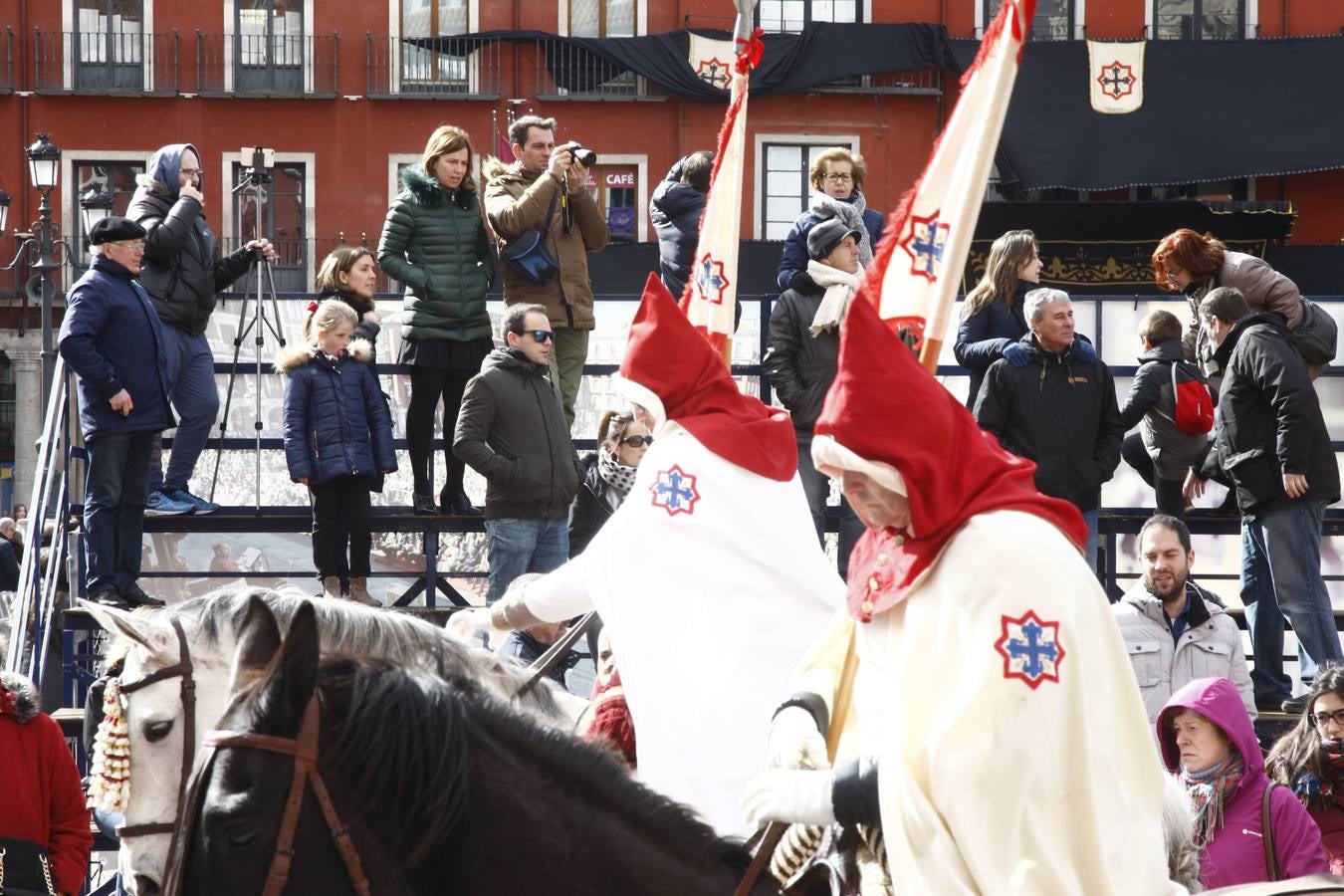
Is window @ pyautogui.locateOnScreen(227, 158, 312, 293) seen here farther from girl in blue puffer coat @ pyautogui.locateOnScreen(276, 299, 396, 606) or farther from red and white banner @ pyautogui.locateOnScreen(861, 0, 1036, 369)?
red and white banner @ pyautogui.locateOnScreen(861, 0, 1036, 369)

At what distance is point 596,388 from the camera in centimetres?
1198

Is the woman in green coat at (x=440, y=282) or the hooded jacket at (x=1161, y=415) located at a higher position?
the woman in green coat at (x=440, y=282)

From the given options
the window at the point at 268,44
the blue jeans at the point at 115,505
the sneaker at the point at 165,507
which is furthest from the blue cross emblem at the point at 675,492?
the window at the point at 268,44

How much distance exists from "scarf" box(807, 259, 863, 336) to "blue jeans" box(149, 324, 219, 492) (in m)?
3.44

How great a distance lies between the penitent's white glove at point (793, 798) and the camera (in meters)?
3.32

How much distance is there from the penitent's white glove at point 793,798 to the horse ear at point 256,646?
3.17 feet

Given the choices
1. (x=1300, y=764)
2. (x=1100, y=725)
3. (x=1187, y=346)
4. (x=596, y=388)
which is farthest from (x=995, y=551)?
(x=596, y=388)

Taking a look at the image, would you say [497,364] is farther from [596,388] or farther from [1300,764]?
[1300,764]

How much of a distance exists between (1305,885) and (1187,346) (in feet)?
23.7

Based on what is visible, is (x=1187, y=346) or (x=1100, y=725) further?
(x=1187, y=346)

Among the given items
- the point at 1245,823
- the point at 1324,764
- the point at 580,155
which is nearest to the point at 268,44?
the point at 580,155

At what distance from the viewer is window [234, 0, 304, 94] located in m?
30.9

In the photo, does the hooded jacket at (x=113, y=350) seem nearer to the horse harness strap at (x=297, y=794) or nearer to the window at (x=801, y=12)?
the horse harness strap at (x=297, y=794)

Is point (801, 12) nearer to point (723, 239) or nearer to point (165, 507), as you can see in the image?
point (165, 507)
